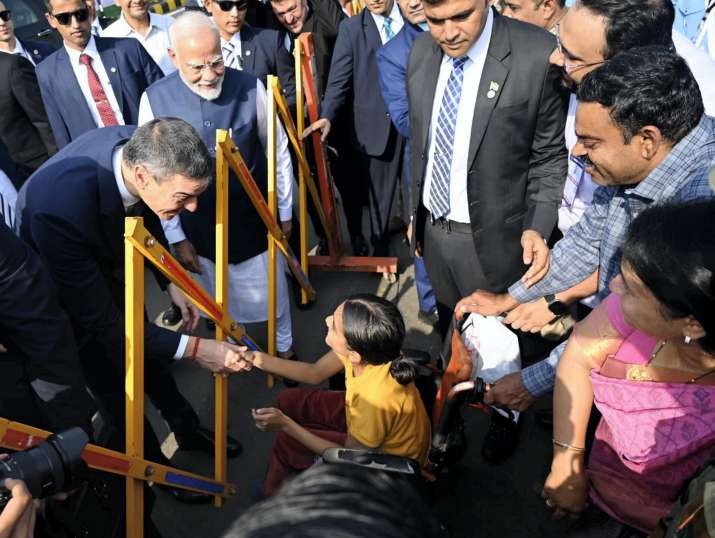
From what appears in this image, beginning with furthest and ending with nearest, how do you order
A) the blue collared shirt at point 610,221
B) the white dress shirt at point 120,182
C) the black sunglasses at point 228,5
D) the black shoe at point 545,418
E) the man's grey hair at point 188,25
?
1. the black sunglasses at point 228,5
2. the black shoe at point 545,418
3. the man's grey hair at point 188,25
4. the white dress shirt at point 120,182
5. the blue collared shirt at point 610,221

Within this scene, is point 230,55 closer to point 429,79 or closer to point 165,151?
point 429,79

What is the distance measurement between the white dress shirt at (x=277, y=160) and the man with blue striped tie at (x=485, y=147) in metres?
0.87

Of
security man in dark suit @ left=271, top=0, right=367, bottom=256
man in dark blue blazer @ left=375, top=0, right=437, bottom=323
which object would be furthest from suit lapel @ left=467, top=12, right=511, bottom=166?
security man in dark suit @ left=271, top=0, right=367, bottom=256

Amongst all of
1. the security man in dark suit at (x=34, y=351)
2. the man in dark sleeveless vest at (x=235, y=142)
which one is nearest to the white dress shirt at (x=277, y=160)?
the man in dark sleeveless vest at (x=235, y=142)

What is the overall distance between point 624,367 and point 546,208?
128 centimetres

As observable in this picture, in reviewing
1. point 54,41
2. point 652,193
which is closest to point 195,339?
point 652,193

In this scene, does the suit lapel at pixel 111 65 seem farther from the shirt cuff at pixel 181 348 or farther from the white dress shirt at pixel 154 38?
the shirt cuff at pixel 181 348

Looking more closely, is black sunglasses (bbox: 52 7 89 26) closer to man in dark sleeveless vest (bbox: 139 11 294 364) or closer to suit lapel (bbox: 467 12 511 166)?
man in dark sleeveless vest (bbox: 139 11 294 364)

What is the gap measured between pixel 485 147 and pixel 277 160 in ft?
4.40

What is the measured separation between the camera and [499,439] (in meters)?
2.96

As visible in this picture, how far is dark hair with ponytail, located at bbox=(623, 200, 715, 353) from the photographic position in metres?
1.33

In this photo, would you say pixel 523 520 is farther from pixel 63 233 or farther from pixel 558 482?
pixel 63 233

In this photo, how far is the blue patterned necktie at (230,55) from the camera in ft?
13.0

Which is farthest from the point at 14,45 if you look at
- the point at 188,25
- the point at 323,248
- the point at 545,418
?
the point at 545,418
